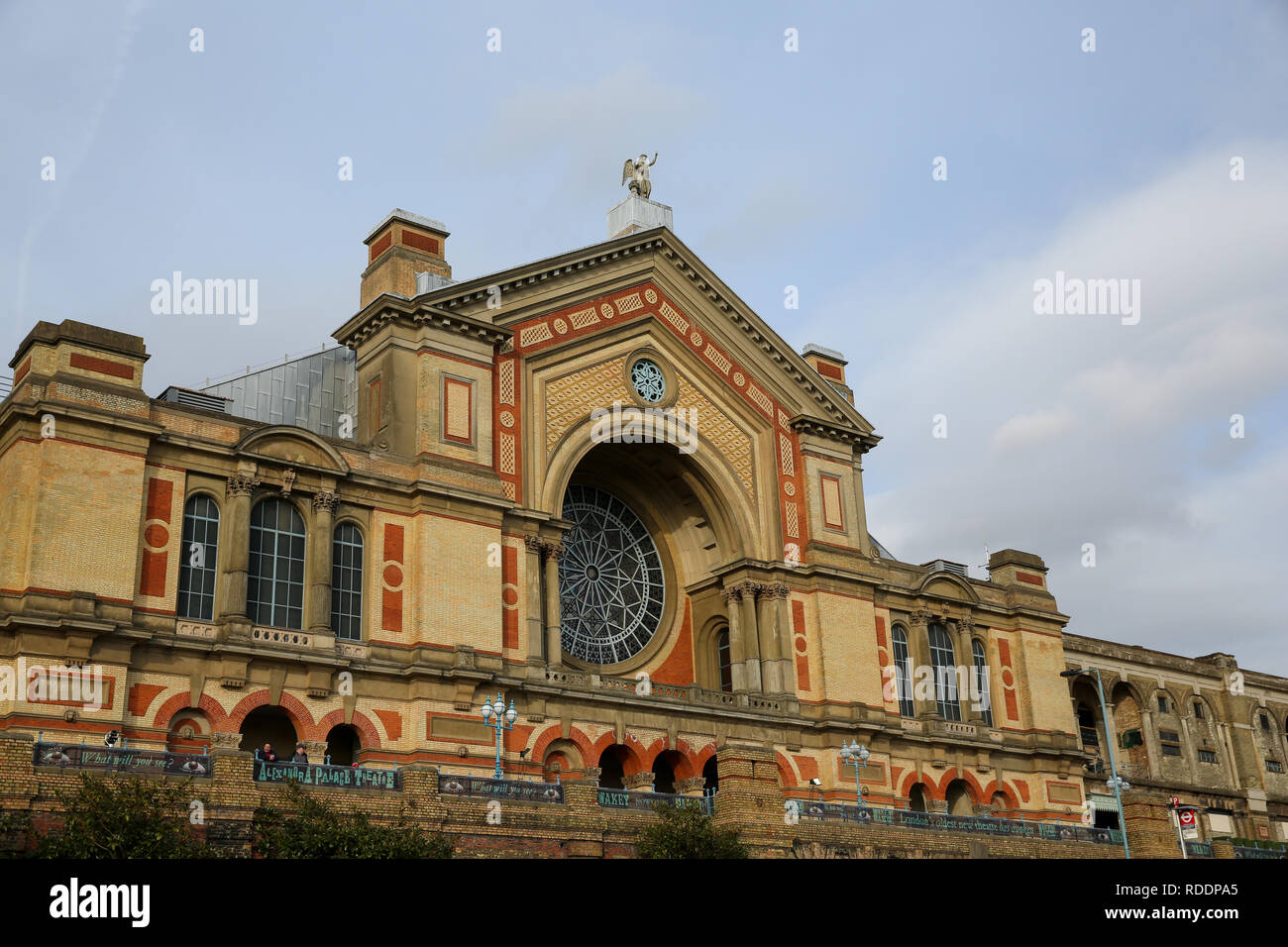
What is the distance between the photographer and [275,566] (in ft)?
127

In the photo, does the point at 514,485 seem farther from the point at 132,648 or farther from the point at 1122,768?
the point at 1122,768

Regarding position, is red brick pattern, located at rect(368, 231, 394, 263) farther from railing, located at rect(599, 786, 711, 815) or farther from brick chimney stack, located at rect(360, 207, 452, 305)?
railing, located at rect(599, 786, 711, 815)

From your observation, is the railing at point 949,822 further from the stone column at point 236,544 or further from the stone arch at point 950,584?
the stone column at point 236,544

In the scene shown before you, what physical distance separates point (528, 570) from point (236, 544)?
383 inches

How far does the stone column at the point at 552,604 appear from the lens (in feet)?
141

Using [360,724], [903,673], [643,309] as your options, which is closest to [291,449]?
[360,724]

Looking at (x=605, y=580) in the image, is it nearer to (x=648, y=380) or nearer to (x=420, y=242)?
(x=648, y=380)

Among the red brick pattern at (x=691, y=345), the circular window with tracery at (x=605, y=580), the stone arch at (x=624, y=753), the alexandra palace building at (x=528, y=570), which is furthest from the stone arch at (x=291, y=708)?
the red brick pattern at (x=691, y=345)

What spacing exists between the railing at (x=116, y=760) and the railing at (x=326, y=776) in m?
1.23

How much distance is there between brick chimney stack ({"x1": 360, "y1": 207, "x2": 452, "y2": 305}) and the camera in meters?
44.8

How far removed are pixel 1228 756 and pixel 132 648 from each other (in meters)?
57.6

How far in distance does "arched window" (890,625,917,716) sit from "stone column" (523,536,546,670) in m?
15.7

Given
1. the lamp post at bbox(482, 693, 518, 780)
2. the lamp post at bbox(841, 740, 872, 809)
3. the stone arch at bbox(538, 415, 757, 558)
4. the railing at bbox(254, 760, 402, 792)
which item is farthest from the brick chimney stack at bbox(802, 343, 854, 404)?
the railing at bbox(254, 760, 402, 792)
